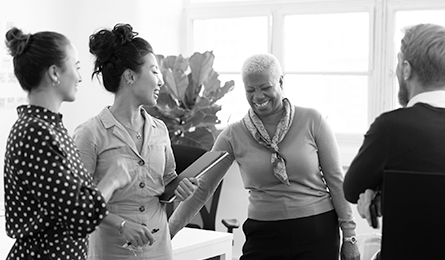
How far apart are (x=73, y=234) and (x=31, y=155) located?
0.80 feet

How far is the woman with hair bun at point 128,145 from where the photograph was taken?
2.14m

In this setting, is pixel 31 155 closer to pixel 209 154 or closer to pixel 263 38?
pixel 209 154

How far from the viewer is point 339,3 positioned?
187 inches

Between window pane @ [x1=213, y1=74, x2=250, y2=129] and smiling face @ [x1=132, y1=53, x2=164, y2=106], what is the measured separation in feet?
10.1

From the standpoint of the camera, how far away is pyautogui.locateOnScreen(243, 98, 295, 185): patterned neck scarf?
2504 millimetres

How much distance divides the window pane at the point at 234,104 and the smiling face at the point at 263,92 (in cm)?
271

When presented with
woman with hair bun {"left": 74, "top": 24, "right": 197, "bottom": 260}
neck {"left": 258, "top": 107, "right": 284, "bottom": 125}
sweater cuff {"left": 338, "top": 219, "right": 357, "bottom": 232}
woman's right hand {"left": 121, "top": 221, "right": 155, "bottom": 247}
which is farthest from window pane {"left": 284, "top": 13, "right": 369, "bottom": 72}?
woman's right hand {"left": 121, "top": 221, "right": 155, "bottom": 247}

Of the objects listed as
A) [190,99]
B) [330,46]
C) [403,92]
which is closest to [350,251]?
[403,92]

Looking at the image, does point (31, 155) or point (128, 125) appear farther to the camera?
point (128, 125)

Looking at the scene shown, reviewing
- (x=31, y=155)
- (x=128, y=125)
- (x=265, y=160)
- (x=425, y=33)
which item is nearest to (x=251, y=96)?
(x=265, y=160)

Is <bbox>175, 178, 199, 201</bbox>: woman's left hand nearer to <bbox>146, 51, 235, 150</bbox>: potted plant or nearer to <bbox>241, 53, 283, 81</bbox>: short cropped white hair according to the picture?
<bbox>241, 53, 283, 81</bbox>: short cropped white hair

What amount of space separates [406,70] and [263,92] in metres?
0.88

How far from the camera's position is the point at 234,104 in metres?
5.36

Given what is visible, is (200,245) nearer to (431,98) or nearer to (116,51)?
(116,51)
